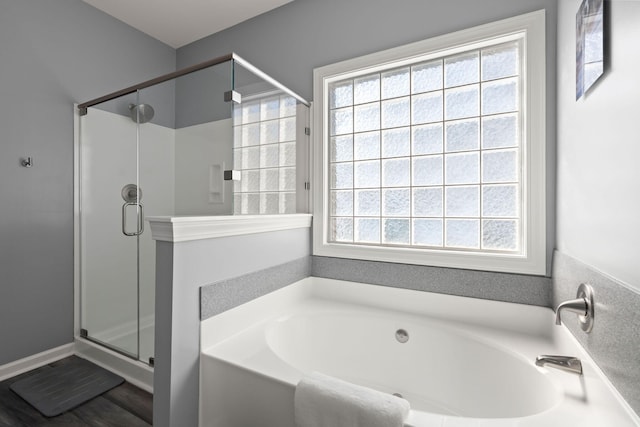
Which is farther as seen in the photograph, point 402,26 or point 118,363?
point 118,363

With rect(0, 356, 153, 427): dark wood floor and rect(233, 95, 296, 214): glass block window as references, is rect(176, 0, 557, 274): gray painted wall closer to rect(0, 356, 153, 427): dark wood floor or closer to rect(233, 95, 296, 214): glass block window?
rect(233, 95, 296, 214): glass block window

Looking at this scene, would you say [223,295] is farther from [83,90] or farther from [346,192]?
[83,90]

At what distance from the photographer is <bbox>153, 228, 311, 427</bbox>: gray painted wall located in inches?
47.5

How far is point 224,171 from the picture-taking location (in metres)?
1.61

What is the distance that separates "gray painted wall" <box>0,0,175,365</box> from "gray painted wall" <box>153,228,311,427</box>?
1.52 metres

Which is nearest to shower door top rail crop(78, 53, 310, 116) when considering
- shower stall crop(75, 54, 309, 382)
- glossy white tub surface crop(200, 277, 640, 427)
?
shower stall crop(75, 54, 309, 382)

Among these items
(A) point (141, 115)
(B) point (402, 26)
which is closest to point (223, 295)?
(A) point (141, 115)

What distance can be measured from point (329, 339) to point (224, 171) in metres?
1.14

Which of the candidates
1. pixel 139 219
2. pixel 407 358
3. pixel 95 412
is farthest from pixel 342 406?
pixel 139 219

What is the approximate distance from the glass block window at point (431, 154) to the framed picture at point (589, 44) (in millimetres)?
543

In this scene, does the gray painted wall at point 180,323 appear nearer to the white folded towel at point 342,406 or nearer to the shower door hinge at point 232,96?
the white folded towel at point 342,406

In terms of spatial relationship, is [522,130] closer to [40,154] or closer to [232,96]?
[232,96]

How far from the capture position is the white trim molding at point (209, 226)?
120 centimetres

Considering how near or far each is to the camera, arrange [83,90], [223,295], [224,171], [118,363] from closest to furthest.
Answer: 1. [223,295]
2. [224,171]
3. [118,363]
4. [83,90]
